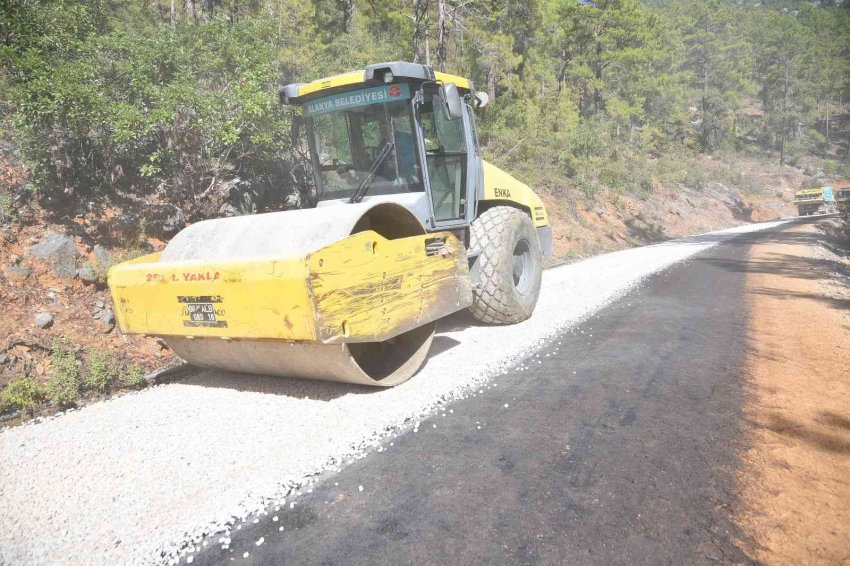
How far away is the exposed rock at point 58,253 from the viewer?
6031 millimetres

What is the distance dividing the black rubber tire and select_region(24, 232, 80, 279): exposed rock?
15.3 ft

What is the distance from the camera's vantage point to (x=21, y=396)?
4418 millimetres

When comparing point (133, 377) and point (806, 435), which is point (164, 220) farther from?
point (806, 435)

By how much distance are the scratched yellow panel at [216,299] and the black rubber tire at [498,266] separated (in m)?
2.86

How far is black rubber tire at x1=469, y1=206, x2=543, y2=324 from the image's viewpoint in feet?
18.9

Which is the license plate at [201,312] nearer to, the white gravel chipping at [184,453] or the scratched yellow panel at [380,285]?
the white gravel chipping at [184,453]

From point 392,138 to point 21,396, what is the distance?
395 centimetres

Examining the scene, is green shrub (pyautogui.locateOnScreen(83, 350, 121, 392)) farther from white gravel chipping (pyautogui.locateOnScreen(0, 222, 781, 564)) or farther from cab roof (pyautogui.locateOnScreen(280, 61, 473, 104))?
cab roof (pyautogui.locateOnScreen(280, 61, 473, 104))

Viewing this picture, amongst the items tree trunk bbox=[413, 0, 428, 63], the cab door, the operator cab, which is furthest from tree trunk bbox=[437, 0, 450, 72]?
the operator cab

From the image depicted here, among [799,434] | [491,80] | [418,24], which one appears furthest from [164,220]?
[491,80]

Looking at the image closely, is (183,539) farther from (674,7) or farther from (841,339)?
(674,7)

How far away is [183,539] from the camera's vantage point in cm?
239

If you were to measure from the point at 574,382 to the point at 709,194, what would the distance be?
37484mm

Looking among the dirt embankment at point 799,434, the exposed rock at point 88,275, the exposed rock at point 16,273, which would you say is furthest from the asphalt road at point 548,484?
the exposed rock at point 16,273
